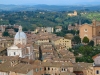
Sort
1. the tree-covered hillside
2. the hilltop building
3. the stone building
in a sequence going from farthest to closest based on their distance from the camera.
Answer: the tree-covered hillside < the stone building < the hilltop building

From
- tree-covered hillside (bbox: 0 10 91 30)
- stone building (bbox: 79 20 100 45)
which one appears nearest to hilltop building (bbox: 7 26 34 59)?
stone building (bbox: 79 20 100 45)

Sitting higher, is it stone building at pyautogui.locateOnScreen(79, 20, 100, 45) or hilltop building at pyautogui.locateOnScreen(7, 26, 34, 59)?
hilltop building at pyautogui.locateOnScreen(7, 26, 34, 59)

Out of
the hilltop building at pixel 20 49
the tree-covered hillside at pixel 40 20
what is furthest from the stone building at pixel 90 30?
the tree-covered hillside at pixel 40 20

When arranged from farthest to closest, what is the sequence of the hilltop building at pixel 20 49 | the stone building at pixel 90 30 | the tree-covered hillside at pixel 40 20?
the tree-covered hillside at pixel 40 20, the stone building at pixel 90 30, the hilltop building at pixel 20 49

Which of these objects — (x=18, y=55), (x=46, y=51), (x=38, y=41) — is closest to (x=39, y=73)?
(x=18, y=55)

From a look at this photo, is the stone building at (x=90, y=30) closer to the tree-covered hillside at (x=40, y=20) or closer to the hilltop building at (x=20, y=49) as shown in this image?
the hilltop building at (x=20, y=49)

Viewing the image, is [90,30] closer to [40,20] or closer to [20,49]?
[20,49]

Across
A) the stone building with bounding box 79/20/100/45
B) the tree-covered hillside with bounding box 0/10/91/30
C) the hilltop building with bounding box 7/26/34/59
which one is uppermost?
the hilltop building with bounding box 7/26/34/59

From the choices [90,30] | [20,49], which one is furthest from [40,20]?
[20,49]

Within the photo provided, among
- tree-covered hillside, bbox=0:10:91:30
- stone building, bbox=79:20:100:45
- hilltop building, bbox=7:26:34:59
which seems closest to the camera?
hilltop building, bbox=7:26:34:59

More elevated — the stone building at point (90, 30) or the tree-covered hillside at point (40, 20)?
the stone building at point (90, 30)

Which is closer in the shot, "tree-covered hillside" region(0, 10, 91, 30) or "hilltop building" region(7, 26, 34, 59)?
"hilltop building" region(7, 26, 34, 59)

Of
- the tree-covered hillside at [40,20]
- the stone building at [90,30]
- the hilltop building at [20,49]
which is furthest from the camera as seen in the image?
the tree-covered hillside at [40,20]

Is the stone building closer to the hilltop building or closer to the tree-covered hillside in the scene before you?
the hilltop building
